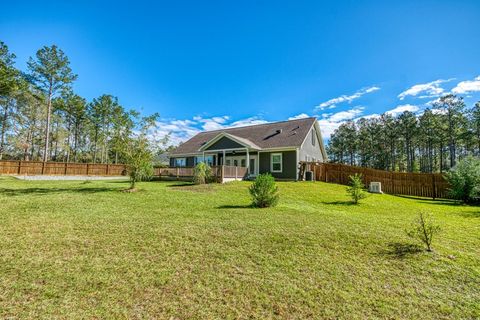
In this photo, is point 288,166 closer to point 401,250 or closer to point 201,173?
point 201,173

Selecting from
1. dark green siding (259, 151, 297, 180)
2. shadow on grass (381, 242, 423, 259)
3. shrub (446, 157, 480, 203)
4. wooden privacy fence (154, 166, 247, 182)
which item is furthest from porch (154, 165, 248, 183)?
shrub (446, 157, 480, 203)

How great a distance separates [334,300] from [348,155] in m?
59.5

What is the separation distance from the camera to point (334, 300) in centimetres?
309

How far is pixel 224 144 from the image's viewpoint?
2112 cm

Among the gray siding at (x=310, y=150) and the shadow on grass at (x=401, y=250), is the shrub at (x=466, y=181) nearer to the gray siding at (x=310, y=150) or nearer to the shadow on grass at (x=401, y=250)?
the gray siding at (x=310, y=150)

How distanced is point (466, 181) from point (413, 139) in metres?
37.6

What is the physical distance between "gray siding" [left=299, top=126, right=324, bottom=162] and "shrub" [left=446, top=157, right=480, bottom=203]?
9.54m

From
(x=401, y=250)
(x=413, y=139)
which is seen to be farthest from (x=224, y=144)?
(x=413, y=139)

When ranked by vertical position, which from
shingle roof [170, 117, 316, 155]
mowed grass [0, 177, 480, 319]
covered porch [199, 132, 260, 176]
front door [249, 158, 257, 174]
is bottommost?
mowed grass [0, 177, 480, 319]

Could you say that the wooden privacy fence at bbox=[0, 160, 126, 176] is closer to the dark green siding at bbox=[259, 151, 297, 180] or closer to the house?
the house

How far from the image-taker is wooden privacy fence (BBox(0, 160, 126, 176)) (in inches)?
861

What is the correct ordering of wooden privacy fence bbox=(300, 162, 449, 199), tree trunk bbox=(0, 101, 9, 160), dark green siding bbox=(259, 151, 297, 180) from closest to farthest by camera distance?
wooden privacy fence bbox=(300, 162, 449, 199), dark green siding bbox=(259, 151, 297, 180), tree trunk bbox=(0, 101, 9, 160)

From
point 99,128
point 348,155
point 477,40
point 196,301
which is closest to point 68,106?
point 99,128

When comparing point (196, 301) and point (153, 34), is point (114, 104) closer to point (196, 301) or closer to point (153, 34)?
point (153, 34)
